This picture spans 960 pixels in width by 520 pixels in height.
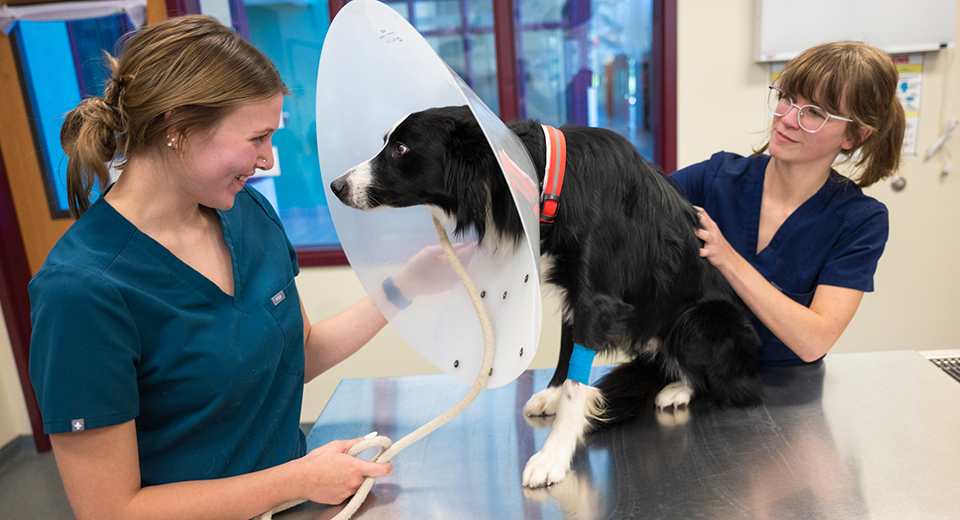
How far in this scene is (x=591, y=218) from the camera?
3.27 feet

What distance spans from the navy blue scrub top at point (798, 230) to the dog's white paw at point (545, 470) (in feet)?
2.05

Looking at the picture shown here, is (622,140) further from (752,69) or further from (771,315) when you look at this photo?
(752,69)

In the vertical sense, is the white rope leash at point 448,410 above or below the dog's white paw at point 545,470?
above

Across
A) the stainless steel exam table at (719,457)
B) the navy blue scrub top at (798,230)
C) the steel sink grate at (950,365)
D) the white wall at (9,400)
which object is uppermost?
the navy blue scrub top at (798,230)

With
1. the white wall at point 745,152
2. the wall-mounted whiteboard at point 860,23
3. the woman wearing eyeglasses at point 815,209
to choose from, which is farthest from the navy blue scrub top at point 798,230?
the wall-mounted whiteboard at point 860,23

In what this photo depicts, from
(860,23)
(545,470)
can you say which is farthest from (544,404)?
(860,23)

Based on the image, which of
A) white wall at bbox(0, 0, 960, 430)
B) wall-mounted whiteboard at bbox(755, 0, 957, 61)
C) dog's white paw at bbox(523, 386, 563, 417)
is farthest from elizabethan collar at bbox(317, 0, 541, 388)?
wall-mounted whiteboard at bbox(755, 0, 957, 61)

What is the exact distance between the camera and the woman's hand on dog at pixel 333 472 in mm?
915

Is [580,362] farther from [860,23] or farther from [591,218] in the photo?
[860,23]

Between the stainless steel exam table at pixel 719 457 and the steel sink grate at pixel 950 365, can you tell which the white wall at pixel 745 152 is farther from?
the stainless steel exam table at pixel 719 457

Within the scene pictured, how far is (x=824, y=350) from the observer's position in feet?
4.08

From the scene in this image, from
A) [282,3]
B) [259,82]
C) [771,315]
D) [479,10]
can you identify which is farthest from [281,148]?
[771,315]

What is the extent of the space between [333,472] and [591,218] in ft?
1.99

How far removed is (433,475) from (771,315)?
76 centimetres
